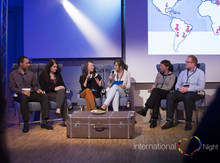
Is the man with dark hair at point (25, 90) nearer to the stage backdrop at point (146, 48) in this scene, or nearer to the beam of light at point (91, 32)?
the beam of light at point (91, 32)

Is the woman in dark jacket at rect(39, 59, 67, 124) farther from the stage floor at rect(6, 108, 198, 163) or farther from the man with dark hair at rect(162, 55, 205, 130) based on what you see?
the man with dark hair at rect(162, 55, 205, 130)

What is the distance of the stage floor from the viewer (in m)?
2.09

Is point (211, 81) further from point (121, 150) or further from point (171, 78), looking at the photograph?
point (121, 150)

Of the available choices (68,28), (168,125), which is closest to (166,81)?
(168,125)

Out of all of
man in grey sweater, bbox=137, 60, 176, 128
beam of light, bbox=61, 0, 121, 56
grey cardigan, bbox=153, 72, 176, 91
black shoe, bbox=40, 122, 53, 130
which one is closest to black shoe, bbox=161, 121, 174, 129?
man in grey sweater, bbox=137, 60, 176, 128

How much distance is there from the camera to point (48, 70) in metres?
3.95

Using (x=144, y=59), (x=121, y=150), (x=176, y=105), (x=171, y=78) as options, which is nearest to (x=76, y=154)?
(x=121, y=150)

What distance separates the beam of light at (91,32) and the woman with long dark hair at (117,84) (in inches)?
30.4

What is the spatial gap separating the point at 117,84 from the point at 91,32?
1.42m

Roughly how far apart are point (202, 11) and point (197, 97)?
74.9 inches

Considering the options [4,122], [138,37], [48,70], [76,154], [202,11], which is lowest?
[76,154]

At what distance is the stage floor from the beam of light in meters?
2.02

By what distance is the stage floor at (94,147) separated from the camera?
6.84 feet

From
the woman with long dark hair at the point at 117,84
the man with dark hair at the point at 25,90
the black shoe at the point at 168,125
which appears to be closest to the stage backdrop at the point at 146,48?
the woman with long dark hair at the point at 117,84
